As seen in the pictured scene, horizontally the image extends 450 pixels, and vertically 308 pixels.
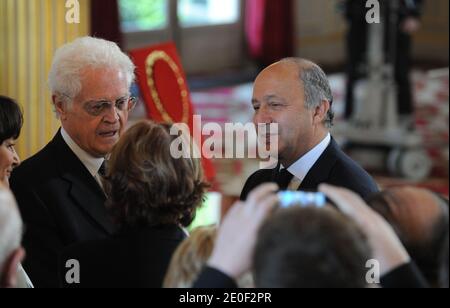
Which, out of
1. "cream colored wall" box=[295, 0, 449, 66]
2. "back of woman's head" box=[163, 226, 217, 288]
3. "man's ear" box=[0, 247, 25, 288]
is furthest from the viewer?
"cream colored wall" box=[295, 0, 449, 66]

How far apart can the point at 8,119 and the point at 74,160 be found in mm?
269

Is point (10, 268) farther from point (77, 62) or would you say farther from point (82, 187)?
point (77, 62)

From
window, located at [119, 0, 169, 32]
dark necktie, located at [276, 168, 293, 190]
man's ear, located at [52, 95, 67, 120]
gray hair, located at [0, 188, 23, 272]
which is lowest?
dark necktie, located at [276, 168, 293, 190]

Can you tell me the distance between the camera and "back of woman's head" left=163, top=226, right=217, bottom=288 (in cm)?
164

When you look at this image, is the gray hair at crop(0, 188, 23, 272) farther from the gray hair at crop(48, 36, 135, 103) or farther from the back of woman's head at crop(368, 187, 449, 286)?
the gray hair at crop(48, 36, 135, 103)

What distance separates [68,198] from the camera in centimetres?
251

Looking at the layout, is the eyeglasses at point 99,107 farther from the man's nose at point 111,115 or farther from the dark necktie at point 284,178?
the dark necktie at point 284,178

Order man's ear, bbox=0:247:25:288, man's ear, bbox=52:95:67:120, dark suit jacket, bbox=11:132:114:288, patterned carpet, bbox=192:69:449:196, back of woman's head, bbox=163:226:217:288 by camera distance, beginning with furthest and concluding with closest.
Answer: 1. patterned carpet, bbox=192:69:449:196
2. man's ear, bbox=52:95:67:120
3. dark suit jacket, bbox=11:132:114:288
4. back of woman's head, bbox=163:226:217:288
5. man's ear, bbox=0:247:25:288

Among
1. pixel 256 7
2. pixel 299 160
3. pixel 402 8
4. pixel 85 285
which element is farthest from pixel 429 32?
pixel 85 285

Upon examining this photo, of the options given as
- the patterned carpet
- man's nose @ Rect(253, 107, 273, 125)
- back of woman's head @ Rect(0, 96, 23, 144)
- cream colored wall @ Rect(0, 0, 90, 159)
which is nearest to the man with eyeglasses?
back of woman's head @ Rect(0, 96, 23, 144)

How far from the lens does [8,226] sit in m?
1.47

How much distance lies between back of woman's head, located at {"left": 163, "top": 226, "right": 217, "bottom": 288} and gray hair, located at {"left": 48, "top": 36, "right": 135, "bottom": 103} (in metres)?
1.12

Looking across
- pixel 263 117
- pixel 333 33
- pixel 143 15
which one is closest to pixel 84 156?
pixel 263 117

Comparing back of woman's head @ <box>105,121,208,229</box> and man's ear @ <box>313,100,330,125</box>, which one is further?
man's ear @ <box>313,100,330,125</box>
